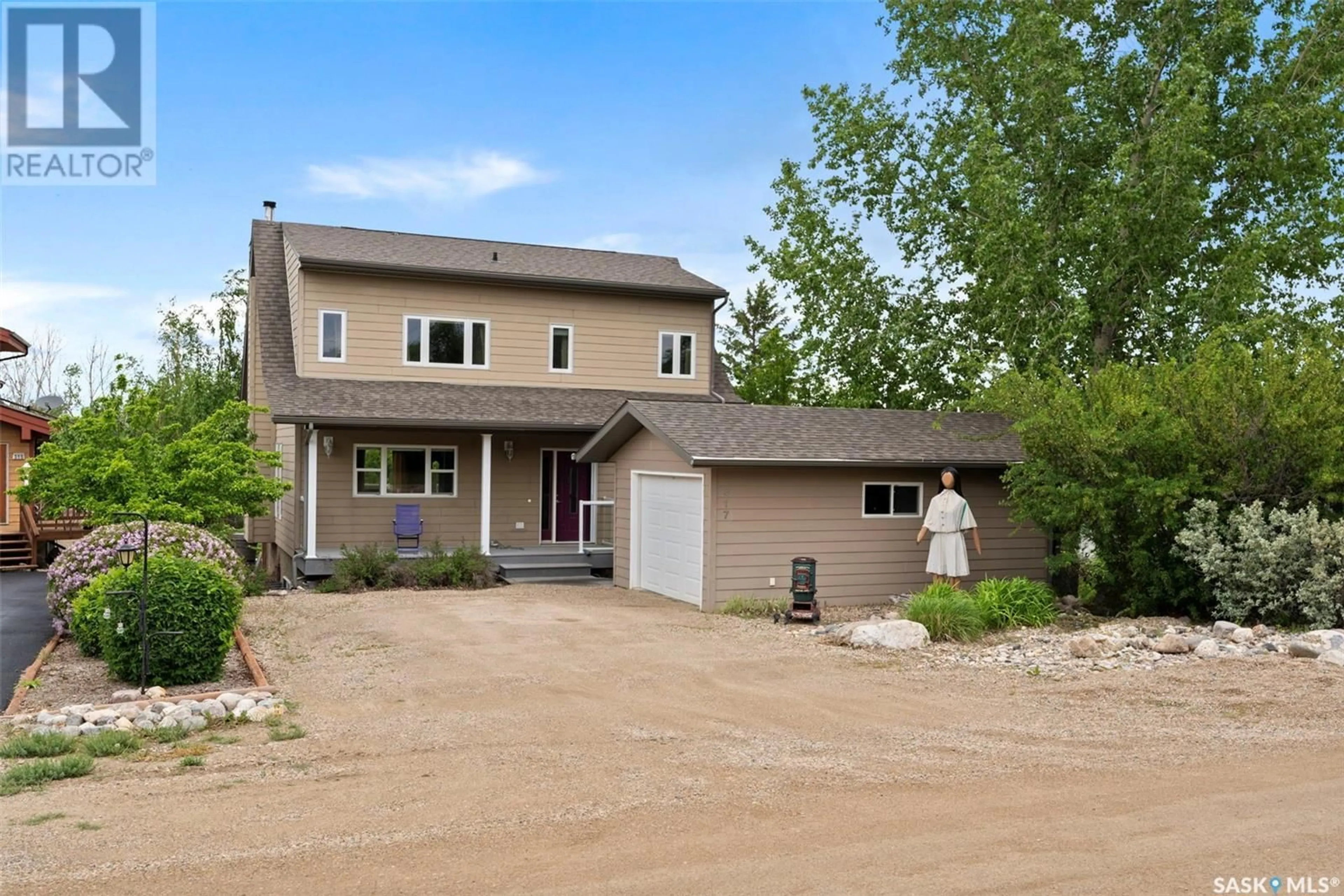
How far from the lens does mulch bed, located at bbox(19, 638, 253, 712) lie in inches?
362

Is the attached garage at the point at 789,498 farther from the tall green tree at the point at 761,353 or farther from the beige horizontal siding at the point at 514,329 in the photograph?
the tall green tree at the point at 761,353

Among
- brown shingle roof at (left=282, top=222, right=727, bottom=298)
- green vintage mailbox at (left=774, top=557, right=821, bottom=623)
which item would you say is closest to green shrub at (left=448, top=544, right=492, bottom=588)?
brown shingle roof at (left=282, top=222, right=727, bottom=298)

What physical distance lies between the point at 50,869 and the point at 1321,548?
43.2ft

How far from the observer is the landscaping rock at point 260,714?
8445 millimetres

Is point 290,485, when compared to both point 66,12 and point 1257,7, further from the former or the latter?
point 1257,7

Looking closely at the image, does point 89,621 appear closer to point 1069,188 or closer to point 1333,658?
point 1333,658

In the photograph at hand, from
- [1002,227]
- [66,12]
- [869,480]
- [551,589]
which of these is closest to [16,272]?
[66,12]

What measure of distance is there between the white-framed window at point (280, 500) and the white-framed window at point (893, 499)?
11323mm

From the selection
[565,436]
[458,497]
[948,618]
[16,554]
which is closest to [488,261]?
[565,436]

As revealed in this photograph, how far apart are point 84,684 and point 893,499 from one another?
11.5m

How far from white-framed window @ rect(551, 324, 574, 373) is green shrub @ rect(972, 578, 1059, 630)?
407 inches

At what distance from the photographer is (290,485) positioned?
16844mm

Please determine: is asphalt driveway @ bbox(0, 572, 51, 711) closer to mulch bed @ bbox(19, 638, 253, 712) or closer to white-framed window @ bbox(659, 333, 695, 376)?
mulch bed @ bbox(19, 638, 253, 712)

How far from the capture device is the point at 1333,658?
11070 millimetres
